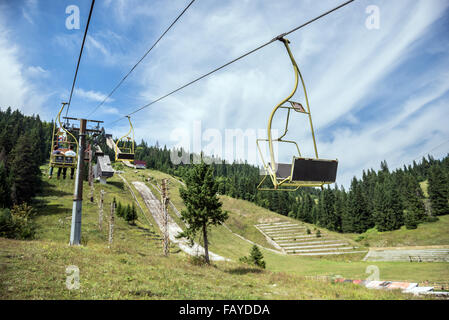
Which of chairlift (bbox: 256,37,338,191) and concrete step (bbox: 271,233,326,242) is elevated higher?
chairlift (bbox: 256,37,338,191)

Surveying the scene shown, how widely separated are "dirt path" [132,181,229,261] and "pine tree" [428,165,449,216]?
10913cm

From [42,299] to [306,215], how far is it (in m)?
128

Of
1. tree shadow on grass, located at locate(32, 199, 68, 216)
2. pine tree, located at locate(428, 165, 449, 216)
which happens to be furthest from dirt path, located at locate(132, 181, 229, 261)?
pine tree, located at locate(428, 165, 449, 216)

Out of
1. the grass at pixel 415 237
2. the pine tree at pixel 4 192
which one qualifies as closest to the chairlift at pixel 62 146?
the pine tree at pixel 4 192

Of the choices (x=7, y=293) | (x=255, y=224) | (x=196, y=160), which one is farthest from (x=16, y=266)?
(x=255, y=224)

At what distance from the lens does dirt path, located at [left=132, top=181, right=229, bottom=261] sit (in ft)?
160

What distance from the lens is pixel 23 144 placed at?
61.8 m

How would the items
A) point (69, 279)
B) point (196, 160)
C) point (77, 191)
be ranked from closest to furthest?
point (69, 279)
point (77, 191)
point (196, 160)

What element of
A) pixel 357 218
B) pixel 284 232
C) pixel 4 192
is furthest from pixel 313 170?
pixel 357 218

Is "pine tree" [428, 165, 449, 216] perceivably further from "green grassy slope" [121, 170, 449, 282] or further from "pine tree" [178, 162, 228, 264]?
"pine tree" [178, 162, 228, 264]

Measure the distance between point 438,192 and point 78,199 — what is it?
139 m

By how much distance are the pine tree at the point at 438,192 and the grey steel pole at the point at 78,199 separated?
134451mm

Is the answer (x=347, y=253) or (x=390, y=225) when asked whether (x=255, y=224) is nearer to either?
(x=347, y=253)

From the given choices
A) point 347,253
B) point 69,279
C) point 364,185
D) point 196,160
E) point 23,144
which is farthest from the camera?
point 364,185
